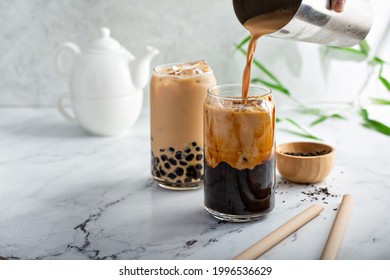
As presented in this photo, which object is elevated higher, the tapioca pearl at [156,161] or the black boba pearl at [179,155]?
the black boba pearl at [179,155]

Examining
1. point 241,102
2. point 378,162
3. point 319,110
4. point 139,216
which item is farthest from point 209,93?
point 319,110

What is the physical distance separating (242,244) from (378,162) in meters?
0.53

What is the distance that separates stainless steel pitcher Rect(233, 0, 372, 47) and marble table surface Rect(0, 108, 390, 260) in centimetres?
32

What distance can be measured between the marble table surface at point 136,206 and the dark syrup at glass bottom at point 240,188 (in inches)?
1.2

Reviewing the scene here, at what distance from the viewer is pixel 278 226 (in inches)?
42.2

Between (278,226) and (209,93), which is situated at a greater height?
(209,93)

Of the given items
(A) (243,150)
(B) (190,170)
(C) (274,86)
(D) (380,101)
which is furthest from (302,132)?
(A) (243,150)

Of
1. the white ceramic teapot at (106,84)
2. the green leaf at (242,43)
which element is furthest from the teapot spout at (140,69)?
the green leaf at (242,43)

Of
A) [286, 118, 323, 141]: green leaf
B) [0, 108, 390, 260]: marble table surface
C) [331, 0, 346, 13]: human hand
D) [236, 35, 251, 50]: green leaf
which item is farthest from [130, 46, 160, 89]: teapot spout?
[331, 0, 346, 13]: human hand

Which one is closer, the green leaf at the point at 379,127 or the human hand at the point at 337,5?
the human hand at the point at 337,5

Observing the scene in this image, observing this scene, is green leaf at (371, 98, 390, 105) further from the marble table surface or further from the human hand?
the human hand

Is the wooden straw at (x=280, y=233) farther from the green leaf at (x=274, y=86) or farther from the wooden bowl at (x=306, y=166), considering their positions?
the green leaf at (x=274, y=86)

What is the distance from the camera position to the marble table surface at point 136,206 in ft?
3.28
